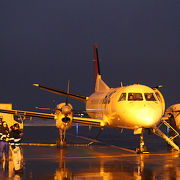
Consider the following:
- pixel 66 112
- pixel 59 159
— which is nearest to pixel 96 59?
pixel 66 112

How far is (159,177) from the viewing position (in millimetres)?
11055

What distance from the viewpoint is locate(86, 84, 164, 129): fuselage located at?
16828mm

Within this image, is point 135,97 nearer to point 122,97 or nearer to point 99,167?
point 122,97

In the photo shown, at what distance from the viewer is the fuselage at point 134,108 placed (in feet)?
55.2

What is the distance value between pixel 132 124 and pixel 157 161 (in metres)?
3.07

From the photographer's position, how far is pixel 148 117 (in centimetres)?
1666

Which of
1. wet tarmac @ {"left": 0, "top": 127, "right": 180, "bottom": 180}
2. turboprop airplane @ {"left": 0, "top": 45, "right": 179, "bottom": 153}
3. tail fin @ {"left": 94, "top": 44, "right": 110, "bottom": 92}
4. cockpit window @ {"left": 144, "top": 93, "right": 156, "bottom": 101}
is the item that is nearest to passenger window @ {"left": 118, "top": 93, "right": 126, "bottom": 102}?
turboprop airplane @ {"left": 0, "top": 45, "right": 179, "bottom": 153}

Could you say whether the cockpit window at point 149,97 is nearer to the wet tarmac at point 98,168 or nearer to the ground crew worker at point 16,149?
the wet tarmac at point 98,168

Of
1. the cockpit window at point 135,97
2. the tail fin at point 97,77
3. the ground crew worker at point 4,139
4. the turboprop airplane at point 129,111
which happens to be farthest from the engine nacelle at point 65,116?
the tail fin at point 97,77

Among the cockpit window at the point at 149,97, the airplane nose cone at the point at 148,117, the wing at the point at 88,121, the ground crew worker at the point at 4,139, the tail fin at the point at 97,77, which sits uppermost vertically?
the tail fin at the point at 97,77

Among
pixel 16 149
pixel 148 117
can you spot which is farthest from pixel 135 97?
pixel 16 149

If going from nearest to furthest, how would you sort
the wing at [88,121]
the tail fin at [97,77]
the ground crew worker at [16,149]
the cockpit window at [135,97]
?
the ground crew worker at [16,149] < the cockpit window at [135,97] < the wing at [88,121] < the tail fin at [97,77]

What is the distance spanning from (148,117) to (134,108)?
2.85ft

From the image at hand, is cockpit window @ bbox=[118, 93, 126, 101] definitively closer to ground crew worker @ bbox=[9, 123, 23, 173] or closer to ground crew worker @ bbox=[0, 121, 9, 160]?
ground crew worker @ bbox=[0, 121, 9, 160]
